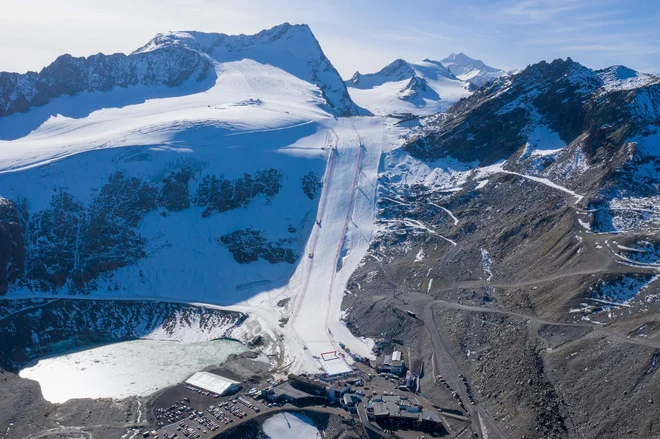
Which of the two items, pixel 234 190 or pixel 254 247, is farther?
pixel 234 190

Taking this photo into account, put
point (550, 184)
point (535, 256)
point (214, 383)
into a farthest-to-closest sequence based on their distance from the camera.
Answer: point (550, 184), point (535, 256), point (214, 383)

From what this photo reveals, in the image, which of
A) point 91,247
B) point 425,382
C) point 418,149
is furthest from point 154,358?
point 418,149

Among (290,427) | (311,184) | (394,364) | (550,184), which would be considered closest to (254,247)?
(311,184)

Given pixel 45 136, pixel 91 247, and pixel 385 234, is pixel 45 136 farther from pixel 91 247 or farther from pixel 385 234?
pixel 385 234

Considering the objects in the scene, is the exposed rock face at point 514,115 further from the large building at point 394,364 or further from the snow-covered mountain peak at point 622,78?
the large building at point 394,364

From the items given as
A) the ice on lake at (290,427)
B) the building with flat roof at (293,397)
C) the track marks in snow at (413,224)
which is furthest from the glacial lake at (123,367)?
the track marks in snow at (413,224)

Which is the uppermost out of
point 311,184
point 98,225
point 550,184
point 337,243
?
point 550,184

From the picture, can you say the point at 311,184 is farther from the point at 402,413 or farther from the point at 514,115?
the point at 402,413

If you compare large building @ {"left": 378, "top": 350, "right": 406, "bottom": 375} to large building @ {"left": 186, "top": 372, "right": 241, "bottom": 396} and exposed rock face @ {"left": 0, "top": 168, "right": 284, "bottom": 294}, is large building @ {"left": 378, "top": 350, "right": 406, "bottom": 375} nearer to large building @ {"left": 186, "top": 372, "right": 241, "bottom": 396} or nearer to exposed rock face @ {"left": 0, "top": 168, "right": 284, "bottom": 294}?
large building @ {"left": 186, "top": 372, "right": 241, "bottom": 396}
